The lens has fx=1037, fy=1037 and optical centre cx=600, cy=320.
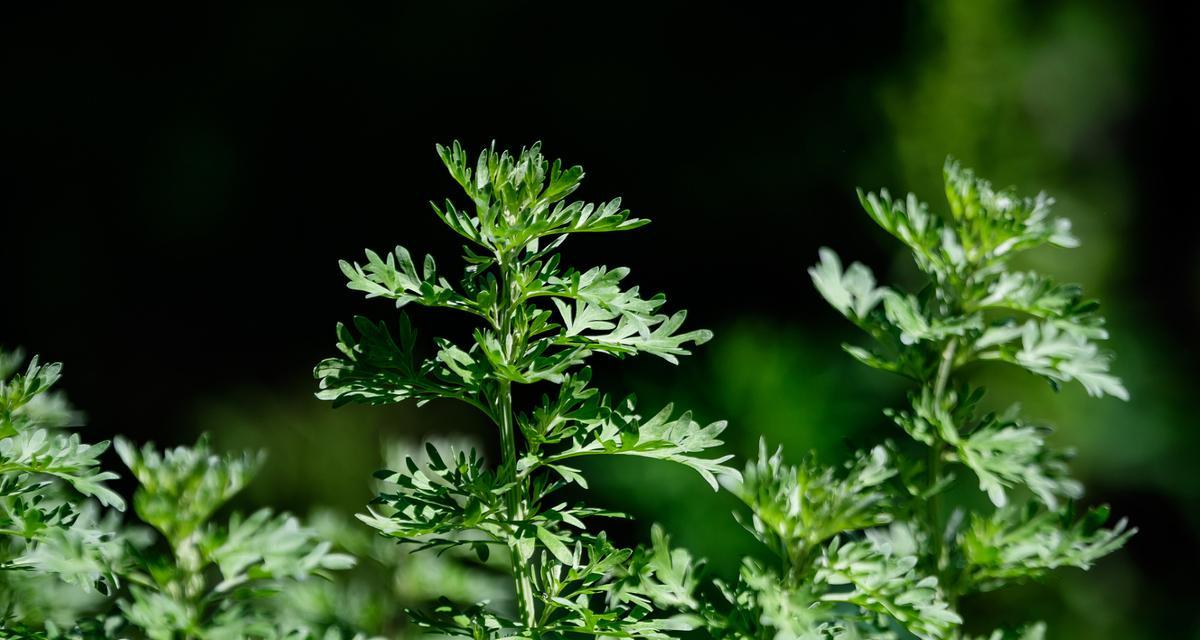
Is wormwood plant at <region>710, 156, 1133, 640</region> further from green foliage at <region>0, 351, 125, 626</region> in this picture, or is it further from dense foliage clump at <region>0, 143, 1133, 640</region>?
green foliage at <region>0, 351, 125, 626</region>

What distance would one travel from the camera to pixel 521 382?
0.35 m

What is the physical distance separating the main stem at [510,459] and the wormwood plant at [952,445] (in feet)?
0.23

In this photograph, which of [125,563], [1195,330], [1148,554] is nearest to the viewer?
[125,563]

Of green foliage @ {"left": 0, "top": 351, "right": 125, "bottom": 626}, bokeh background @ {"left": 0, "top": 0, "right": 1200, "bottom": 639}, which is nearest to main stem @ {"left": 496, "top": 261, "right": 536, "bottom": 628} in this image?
green foliage @ {"left": 0, "top": 351, "right": 125, "bottom": 626}

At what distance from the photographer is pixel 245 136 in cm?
224

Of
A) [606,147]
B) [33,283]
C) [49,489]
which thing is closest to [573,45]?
[606,147]

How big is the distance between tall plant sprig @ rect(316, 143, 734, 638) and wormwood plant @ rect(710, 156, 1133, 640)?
37mm

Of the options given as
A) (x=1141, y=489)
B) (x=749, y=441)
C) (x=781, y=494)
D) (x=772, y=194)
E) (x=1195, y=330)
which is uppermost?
(x=772, y=194)

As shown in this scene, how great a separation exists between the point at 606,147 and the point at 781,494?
1.74 meters

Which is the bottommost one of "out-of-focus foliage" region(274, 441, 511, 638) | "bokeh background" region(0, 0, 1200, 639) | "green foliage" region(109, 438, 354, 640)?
"green foliage" region(109, 438, 354, 640)

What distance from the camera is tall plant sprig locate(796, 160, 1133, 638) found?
405mm

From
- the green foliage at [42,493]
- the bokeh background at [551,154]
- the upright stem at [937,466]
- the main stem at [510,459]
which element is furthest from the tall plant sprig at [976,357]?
the bokeh background at [551,154]

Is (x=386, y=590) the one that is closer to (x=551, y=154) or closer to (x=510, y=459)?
(x=510, y=459)

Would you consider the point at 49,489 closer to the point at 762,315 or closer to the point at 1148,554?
the point at 762,315
